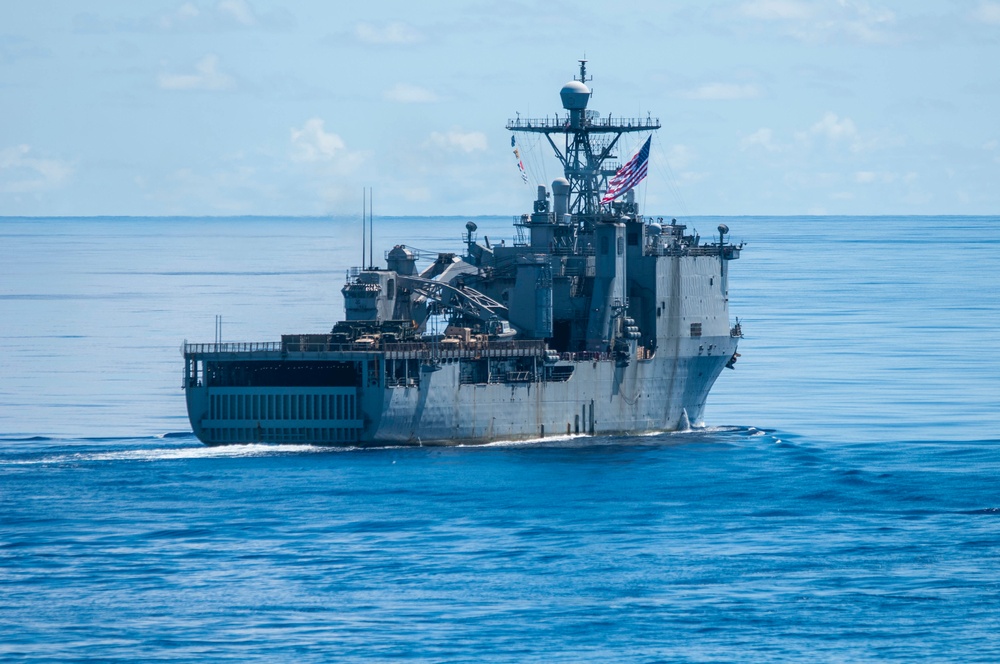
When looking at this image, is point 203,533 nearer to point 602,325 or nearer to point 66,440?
point 66,440

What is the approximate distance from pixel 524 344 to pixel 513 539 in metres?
22.2

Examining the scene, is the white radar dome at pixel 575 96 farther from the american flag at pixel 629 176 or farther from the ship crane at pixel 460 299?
the ship crane at pixel 460 299

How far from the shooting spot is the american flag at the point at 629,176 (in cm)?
8956

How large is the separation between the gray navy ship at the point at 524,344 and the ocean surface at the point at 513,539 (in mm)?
1595

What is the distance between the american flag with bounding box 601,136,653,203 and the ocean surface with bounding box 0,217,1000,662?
40.5ft

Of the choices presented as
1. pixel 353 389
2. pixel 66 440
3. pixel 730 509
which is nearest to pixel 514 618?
pixel 730 509

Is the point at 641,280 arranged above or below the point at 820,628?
above

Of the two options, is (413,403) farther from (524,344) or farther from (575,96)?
(575,96)

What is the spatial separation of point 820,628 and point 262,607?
16.0m

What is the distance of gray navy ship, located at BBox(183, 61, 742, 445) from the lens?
A: 78.4 m

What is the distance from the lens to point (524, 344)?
273 ft

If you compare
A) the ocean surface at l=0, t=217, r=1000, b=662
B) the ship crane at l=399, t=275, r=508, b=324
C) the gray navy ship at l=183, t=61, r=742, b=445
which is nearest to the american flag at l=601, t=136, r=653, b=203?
the gray navy ship at l=183, t=61, r=742, b=445

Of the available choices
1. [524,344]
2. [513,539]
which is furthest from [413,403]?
[513,539]

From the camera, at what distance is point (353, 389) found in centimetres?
7806
